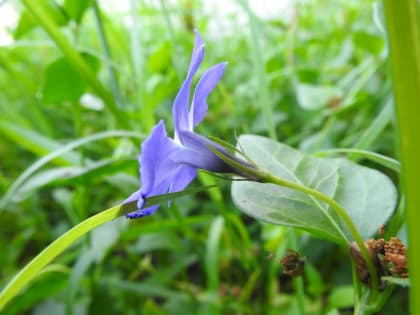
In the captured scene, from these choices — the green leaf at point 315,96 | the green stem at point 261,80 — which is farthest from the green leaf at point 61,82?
the green leaf at point 315,96

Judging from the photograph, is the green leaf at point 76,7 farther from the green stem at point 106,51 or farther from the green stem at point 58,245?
the green stem at point 58,245

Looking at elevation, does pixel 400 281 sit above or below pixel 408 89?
below

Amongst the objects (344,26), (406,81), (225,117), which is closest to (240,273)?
(225,117)

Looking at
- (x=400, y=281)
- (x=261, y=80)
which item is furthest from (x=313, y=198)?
(x=261, y=80)

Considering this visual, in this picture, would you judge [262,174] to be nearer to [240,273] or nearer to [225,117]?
[240,273]

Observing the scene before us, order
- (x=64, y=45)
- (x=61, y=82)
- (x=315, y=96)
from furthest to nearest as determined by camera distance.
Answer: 1. (x=315, y=96)
2. (x=61, y=82)
3. (x=64, y=45)

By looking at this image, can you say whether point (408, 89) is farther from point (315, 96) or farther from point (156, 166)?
point (315, 96)

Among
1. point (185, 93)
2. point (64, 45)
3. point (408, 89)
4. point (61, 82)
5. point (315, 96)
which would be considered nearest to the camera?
point (408, 89)

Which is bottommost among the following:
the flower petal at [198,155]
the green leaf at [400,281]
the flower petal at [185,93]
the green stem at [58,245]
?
the green leaf at [400,281]
